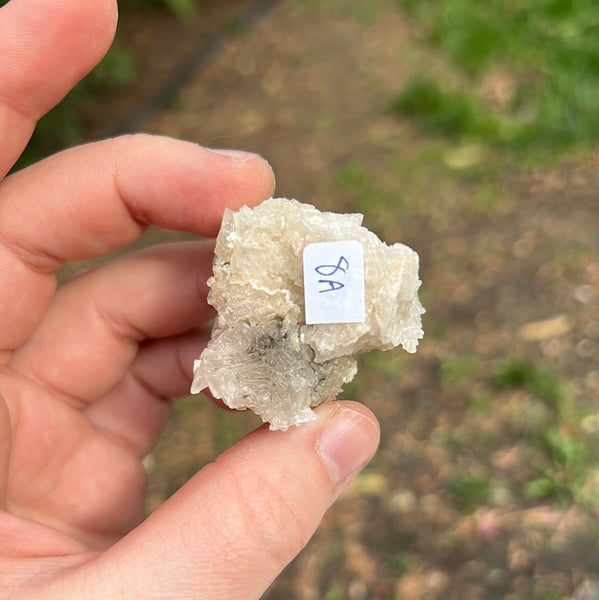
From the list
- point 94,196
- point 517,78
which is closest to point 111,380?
point 94,196

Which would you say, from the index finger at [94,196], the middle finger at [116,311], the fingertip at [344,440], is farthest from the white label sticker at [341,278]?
the middle finger at [116,311]

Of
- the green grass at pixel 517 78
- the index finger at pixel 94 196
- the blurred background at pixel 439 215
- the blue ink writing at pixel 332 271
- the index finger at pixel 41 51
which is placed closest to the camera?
the blue ink writing at pixel 332 271

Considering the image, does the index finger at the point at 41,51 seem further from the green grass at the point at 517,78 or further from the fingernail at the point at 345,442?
the green grass at the point at 517,78

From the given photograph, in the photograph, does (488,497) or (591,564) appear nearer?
(591,564)

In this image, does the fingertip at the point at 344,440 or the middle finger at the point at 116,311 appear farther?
the middle finger at the point at 116,311

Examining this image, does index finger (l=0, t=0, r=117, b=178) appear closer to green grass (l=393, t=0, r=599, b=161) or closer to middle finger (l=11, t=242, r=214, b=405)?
middle finger (l=11, t=242, r=214, b=405)

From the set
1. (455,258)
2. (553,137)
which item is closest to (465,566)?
(455,258)

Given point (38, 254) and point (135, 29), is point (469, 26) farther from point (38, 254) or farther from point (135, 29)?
point (38, 254)
